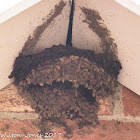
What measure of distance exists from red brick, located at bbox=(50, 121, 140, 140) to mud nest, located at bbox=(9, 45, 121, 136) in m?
0.05

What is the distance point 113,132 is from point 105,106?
0.16 m

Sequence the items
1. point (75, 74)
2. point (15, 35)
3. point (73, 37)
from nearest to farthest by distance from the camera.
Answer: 1. point (15, 35)
2. point (75, 74)
3. point (73, 37)

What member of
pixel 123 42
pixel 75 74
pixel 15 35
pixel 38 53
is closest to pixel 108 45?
pixel 123 42

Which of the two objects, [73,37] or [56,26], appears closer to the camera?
[56,26]

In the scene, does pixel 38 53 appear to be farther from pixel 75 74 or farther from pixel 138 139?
pixel 138 139

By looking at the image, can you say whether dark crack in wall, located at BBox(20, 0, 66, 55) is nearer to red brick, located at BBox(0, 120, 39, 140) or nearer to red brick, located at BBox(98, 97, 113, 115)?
red brick, located at BBox(0, 120, 39, 140)

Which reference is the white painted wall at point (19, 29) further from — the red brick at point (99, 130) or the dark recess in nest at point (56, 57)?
the red brick at point (99, 130)

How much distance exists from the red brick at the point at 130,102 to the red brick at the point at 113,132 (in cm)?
7

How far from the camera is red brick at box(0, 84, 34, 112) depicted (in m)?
1.63

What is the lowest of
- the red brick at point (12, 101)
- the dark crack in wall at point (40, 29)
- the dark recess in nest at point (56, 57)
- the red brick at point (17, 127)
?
the red brick at point (17, 127)

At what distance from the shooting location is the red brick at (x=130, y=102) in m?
1.63

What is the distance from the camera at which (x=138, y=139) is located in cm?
154

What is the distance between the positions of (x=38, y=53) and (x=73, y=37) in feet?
0.90

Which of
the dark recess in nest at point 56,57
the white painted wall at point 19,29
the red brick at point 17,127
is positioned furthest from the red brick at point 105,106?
the white painted wall at point 19,29
